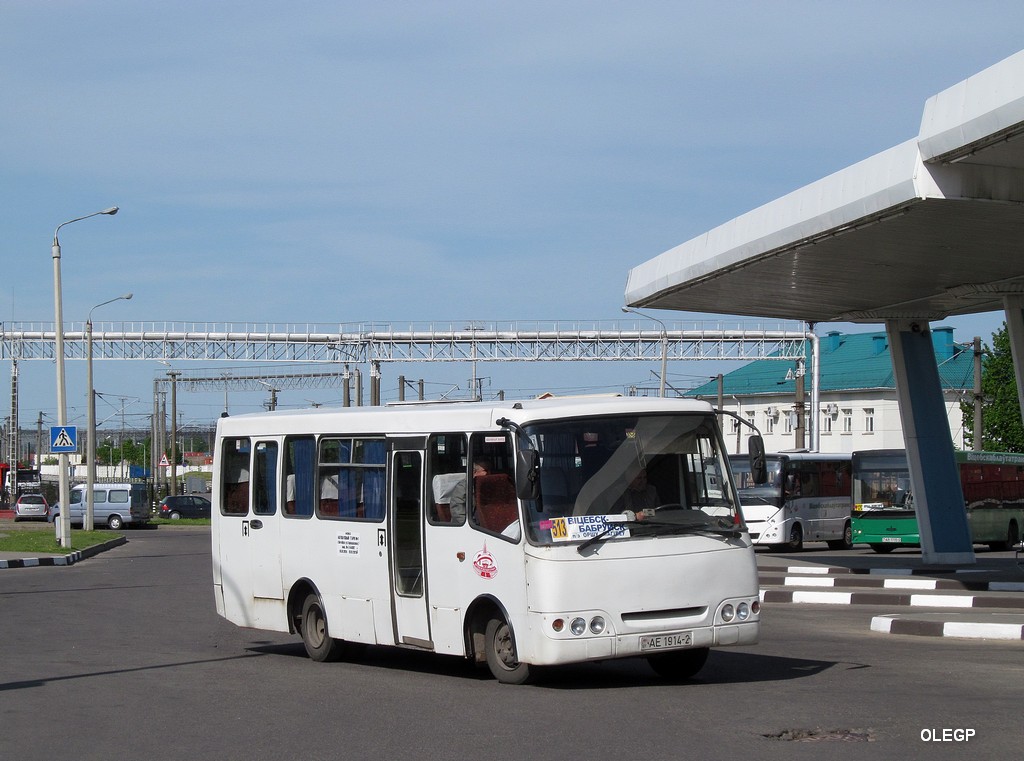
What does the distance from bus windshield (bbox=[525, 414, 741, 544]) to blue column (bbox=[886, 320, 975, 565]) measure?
14.6 m

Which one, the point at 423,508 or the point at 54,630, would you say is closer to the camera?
the point at 423,508

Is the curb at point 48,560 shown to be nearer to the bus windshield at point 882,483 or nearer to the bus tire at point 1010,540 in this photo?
the bus windshield at point 882,483

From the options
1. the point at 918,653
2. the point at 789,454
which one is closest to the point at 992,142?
the point at 918,653

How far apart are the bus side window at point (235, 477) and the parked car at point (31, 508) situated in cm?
5146

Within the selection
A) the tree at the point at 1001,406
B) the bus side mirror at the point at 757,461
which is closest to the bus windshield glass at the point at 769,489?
the bus side mirror at the point at 757,461

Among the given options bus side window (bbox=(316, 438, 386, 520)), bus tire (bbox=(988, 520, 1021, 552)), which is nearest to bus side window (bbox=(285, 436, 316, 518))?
bus side window (bbox=(316, 438, 386, 520))

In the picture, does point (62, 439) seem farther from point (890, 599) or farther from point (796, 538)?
point (890, 599)

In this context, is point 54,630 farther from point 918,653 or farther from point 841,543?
point 841,543

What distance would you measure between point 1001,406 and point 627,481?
184 feet

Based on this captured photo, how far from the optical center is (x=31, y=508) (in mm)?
61750

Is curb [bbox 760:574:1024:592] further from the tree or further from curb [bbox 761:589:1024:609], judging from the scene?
the tree

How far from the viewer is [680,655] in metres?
10.7

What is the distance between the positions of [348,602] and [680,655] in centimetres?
320

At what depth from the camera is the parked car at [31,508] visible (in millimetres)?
61688
